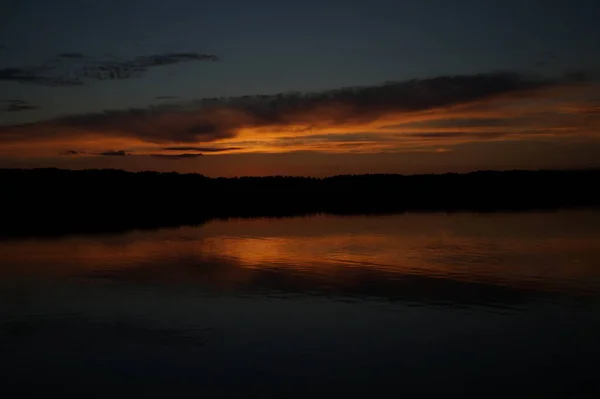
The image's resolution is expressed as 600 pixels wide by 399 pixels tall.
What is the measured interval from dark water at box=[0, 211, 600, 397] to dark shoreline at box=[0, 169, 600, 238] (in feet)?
49.2

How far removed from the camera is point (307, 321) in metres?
12.1

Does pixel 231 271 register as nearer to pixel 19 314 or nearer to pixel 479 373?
pixel 19 314

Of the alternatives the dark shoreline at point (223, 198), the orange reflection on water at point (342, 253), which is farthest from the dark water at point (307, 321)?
the dark shoreline at point (223, 198)

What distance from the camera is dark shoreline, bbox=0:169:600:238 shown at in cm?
4103

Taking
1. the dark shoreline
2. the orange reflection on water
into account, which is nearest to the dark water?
the orange reflection on water

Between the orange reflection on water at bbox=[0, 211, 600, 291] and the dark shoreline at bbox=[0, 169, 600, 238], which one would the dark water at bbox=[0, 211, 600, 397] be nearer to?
the orange reflection on water at bbox=[0, 211, 600, 291]

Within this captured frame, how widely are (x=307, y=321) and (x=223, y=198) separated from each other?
181 ft

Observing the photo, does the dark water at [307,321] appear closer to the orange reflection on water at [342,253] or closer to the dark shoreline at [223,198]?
the orange reflection on water at [342,253]

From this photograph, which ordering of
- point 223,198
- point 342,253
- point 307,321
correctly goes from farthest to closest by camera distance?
point 223,198 < point 342,253 < point 307,321

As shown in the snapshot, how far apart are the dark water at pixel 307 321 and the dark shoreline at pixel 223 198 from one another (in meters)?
15.0

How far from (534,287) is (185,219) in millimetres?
28654

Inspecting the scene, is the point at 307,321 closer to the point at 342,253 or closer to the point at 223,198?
the point at 342,253

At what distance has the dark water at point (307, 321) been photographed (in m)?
9.13

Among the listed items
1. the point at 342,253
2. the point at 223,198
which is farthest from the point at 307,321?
the point at 223,198
